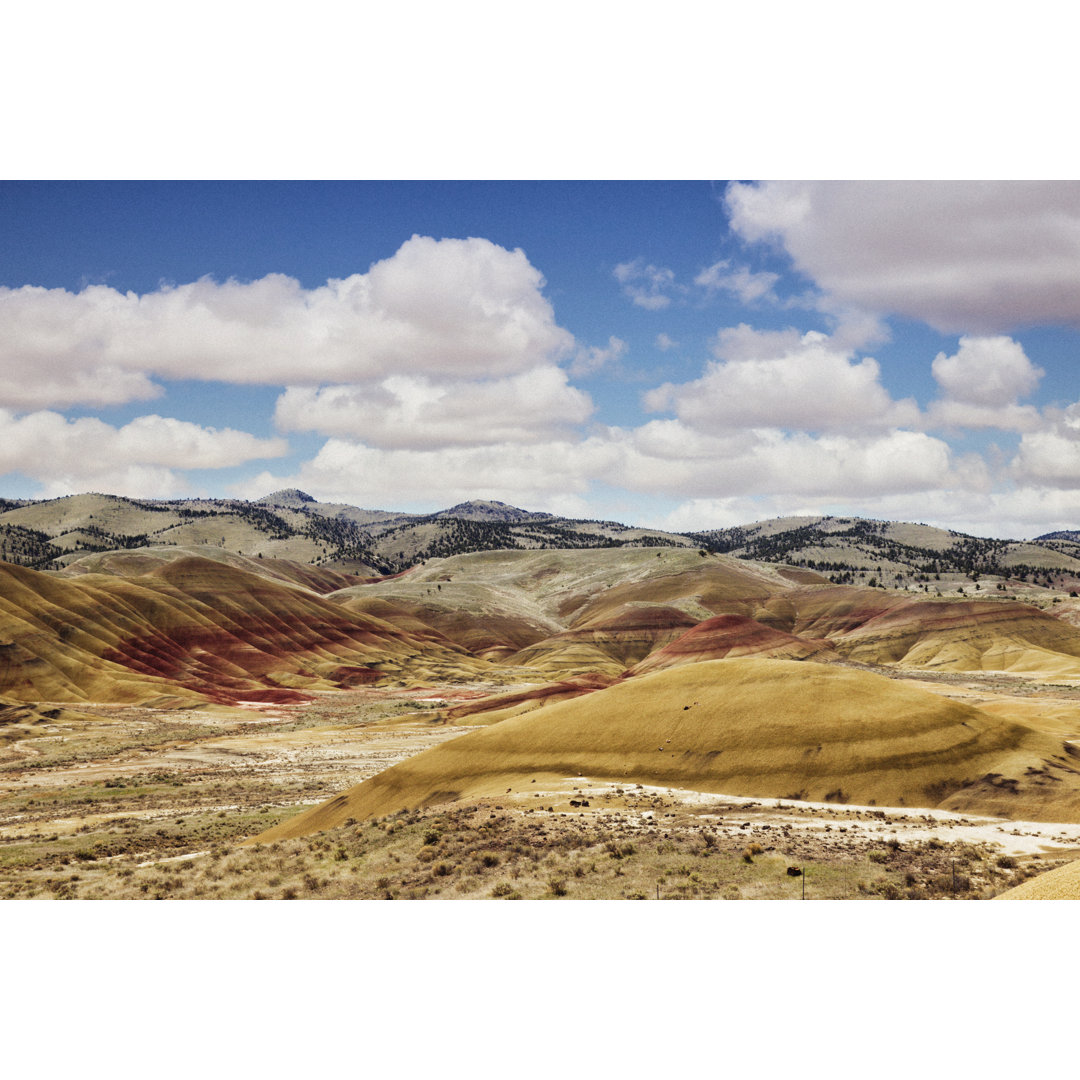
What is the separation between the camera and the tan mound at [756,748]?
31.2 m

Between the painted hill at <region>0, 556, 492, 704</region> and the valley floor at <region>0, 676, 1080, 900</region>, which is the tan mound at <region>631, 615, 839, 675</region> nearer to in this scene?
the painted hill at <region>0, 556, 492, 704</region>

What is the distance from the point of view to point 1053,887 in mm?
17203

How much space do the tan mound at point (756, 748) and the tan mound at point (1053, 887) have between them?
1156 centimetres

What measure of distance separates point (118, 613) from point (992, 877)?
12915cm

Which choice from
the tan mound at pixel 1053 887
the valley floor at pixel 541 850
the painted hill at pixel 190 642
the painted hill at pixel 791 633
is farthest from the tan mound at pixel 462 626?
the tan mound at pixel 1053 887

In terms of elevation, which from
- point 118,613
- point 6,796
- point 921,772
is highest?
point 118,613

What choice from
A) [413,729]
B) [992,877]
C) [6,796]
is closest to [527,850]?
[992,877]

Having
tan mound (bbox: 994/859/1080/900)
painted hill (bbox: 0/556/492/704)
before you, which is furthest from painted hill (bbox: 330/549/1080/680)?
tan mound (bbox: 994/859/1080/900)

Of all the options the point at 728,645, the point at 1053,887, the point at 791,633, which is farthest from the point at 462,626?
the point at 1053,887

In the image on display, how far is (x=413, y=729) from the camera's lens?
84.7 m

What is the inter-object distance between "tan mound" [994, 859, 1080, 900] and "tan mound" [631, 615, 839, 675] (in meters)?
101

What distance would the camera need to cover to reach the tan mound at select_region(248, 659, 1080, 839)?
31250mm

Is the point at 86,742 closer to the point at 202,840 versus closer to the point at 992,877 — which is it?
the point at 202,840

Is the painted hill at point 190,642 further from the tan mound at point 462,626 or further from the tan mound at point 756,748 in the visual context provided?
the tan mound at point 756,748
